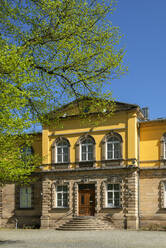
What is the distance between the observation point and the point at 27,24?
14086 millimetres

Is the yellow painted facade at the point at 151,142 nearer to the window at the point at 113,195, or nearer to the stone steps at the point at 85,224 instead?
the window at the point at 113,195

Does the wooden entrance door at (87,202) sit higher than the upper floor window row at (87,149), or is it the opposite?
the upper floor window row at (87,149)

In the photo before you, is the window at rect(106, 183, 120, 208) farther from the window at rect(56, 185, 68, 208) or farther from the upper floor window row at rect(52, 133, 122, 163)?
the window at rect(56, 185, 68, 208)

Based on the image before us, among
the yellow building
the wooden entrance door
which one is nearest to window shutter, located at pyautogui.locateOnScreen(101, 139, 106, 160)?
the yellow building

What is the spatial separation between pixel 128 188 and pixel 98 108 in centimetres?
1275

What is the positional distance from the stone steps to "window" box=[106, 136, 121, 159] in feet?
14.2

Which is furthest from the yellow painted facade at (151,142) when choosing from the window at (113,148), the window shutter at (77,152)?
the window shutter at (77,152)

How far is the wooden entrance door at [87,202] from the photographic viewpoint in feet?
93.4

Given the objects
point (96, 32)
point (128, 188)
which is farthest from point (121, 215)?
point (96, 32)

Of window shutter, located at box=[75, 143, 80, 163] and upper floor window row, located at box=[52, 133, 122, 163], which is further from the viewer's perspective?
window shutter, located at box=[75, 143, 80, 163]

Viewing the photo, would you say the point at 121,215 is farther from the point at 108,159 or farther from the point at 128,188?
the point at 108,159

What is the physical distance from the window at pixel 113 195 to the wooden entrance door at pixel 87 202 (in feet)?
3.95

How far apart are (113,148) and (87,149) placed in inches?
77.7

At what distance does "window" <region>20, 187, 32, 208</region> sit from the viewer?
31188 millimetres
